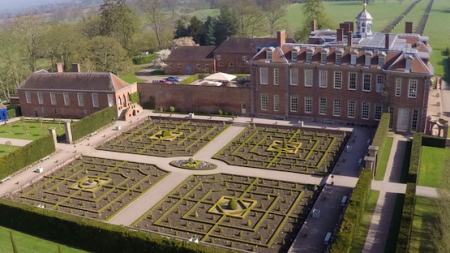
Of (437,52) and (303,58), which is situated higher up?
(303,58)

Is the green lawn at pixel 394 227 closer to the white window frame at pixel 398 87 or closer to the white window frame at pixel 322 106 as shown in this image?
the white window frame at pixel 398 87

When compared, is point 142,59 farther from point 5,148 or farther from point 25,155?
point 25,155

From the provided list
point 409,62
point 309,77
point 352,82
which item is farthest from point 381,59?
point 309,77

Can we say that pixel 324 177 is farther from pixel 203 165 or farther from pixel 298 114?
pixel 298 114

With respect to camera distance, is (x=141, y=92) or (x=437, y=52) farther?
(x=437, y=52)

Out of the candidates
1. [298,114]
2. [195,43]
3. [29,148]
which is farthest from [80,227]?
[195,43]

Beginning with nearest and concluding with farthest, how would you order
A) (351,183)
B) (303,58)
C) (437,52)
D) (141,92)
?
(351,183)
(303,58)
(141,92)
(437,52)

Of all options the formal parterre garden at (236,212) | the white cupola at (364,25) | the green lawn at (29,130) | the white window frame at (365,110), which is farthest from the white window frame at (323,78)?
the green lawn at (29,130)
